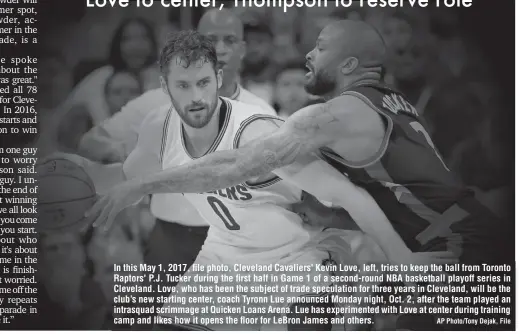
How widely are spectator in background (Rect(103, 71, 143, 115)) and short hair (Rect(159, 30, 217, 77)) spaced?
0.14 meters

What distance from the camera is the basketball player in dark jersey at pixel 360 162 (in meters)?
2.46

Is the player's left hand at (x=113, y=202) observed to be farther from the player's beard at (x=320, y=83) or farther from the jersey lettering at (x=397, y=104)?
the jersey lettering at (x=397, y=104)

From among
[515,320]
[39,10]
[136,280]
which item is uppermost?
[39,10]

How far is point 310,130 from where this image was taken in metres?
2.45

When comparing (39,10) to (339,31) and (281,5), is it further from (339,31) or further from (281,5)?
(339,31)

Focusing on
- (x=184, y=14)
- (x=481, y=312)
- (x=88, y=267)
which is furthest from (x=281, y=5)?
(x=481, y=312)

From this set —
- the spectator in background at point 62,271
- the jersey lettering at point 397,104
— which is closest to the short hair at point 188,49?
the jersey lettering at point 397,104

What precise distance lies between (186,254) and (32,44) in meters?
1.21

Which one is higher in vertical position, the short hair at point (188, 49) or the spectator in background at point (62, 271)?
the short hair at point (188, 49)

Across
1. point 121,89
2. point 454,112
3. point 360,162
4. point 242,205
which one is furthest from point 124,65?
point 454,112

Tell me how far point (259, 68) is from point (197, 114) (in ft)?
1.15

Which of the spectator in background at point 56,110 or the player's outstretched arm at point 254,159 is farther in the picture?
the spectator in background at point 56,110

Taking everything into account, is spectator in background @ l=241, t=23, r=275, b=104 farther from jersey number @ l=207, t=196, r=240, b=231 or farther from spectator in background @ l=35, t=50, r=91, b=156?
spectator in background @ l=35, t=50, r=91, b=156

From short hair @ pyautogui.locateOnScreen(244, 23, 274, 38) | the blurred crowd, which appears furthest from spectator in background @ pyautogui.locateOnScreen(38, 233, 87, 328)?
short hair @ pyautogui.locateOnScreen(244, 23, 274, 38)
